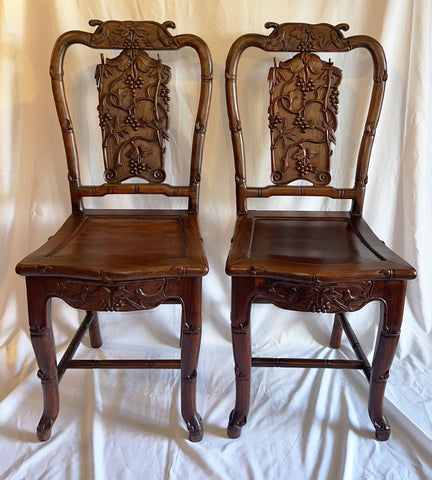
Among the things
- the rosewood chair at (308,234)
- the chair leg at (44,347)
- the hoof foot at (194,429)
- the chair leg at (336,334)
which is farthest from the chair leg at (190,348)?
the chair leg at (336,334)

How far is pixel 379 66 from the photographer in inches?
60.3

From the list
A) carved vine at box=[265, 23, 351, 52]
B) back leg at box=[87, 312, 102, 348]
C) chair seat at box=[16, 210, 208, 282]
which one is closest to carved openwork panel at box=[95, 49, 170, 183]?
chair seat at box=[16, 210, 208, 282]

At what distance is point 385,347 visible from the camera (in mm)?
1376

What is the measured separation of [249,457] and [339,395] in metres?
0.42

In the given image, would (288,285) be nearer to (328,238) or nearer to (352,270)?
(352,270)

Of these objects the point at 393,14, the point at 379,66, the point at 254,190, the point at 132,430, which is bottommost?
the point at 132,430

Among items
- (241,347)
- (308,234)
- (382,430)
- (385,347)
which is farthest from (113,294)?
(382,430)

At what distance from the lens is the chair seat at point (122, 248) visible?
4.11ft

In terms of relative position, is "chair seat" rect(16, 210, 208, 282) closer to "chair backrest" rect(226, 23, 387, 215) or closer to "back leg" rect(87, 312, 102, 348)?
"chair backrest" rect(226, 23, 387, 215)

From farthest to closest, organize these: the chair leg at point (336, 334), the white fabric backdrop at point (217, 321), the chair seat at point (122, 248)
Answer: the chair leg at point (336, 334) → the white fabric backdrop at point (217, 321) → the chair seat at point (122, 248)

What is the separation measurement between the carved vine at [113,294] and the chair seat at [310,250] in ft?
0.68

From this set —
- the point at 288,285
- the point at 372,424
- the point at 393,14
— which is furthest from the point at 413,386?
the point at 393,14

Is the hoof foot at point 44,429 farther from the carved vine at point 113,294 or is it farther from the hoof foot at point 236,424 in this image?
the hoof foot at point 236,424

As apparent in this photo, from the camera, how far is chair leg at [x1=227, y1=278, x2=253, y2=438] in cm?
133
